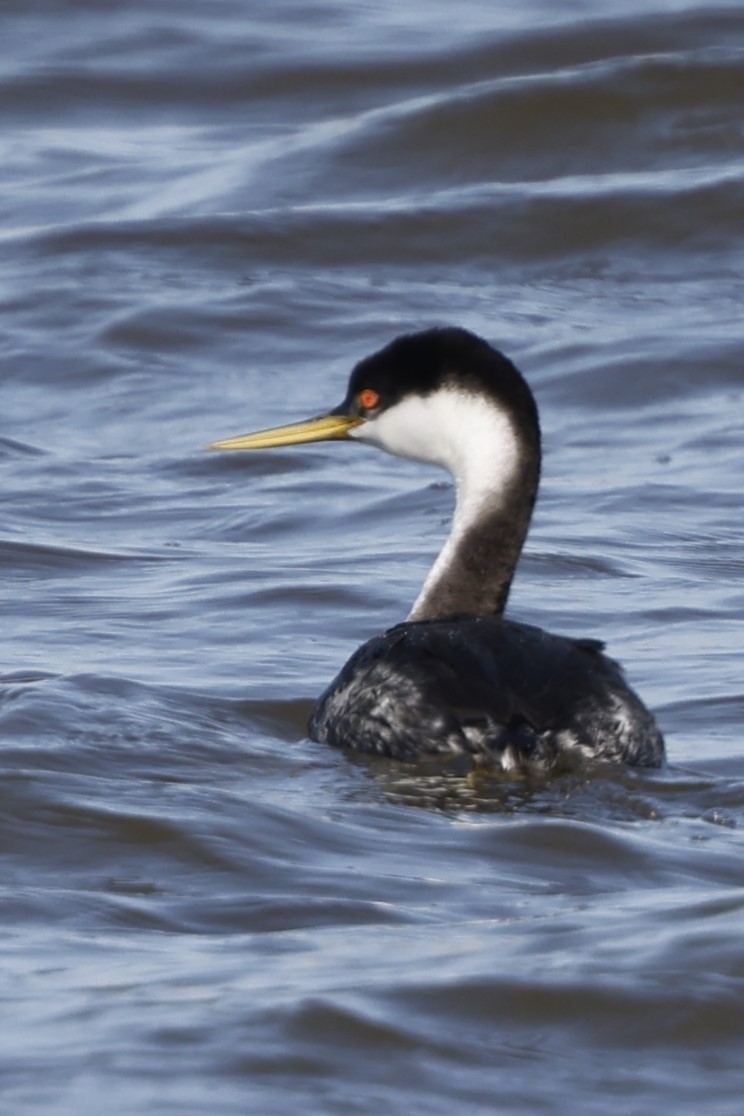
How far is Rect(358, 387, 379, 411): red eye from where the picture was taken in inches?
270

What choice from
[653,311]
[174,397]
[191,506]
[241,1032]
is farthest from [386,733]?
[653,311]

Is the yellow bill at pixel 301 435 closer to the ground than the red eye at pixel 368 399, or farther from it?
closer to the ground

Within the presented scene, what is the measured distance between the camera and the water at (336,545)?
3979mm

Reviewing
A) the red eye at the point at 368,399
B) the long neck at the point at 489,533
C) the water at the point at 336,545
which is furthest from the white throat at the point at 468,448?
the water at the point at 336,545

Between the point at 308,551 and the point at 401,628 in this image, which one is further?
the point at 308,551

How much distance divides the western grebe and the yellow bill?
15mm

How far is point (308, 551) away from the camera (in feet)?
27.7

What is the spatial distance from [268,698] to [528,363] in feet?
15.5

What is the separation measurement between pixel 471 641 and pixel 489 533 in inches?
36.7

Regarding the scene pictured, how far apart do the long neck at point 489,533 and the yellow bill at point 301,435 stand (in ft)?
1.98

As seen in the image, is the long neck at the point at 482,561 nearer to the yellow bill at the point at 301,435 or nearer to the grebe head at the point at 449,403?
the grebe head at the point at 449,403

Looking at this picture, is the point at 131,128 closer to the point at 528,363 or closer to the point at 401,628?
the point at 528,363

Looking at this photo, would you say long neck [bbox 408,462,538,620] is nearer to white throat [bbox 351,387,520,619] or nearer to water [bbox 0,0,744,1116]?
white throat [bbox 351,387,520,619]

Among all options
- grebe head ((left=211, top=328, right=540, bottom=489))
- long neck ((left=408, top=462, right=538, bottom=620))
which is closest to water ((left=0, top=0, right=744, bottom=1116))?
long neck ((left=408, top=462, right=538, bottom=620))
